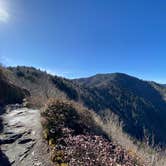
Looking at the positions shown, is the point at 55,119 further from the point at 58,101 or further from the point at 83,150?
the point at 83,150

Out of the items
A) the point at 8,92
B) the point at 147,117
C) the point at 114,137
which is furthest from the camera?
the point at 147,117

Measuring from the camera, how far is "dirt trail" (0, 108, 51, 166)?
26.6 ft

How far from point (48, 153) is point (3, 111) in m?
4.90

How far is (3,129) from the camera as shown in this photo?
404 inches

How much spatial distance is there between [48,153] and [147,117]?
161015 millimetres

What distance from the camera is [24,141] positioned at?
9023 mm

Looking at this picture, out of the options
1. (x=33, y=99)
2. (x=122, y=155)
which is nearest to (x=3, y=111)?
(x=33, y=99)

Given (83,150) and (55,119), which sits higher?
(55,119)

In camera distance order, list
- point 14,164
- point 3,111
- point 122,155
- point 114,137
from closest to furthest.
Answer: point 122,155 < point 14,164 < point 114,137 < point 3,111

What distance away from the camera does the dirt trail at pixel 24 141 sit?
26.6 ft

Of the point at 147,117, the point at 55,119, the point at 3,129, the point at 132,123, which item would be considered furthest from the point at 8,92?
the point at 147,117

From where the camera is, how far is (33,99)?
1382 centimetres

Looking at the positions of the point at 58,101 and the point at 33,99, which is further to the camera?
the point at 33,99

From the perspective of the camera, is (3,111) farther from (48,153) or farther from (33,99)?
(48,153)
